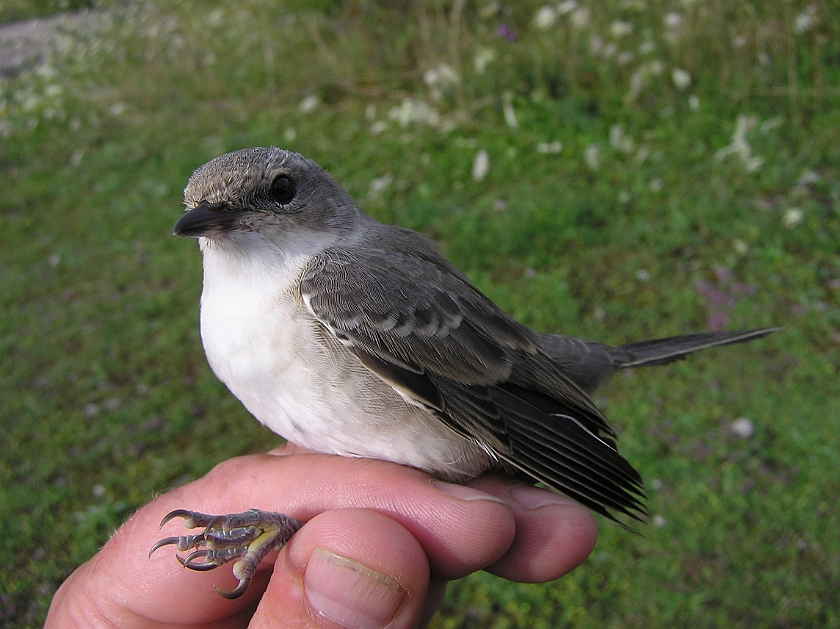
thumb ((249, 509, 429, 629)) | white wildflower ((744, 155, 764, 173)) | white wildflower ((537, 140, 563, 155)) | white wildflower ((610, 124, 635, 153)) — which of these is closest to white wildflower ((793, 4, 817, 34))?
white wildflower ((744, 155, 764, 173))

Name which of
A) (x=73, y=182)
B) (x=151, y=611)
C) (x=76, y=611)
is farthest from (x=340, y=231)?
(x=73, y=182)

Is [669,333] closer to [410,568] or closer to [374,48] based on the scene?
[410,568]

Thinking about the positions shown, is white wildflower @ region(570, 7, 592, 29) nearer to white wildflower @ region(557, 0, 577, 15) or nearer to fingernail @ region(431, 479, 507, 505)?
white wildflower @ region(557, 0, 577, 15)

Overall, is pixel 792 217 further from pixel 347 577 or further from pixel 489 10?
pixel 347 577

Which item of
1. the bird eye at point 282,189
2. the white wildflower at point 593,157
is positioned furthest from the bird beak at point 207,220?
the white wildflower at point 593,157

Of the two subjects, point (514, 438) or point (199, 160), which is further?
point (199, 160)

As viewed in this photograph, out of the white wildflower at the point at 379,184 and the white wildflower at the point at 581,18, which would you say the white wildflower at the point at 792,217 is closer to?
the white wildflower at the point at 581,18

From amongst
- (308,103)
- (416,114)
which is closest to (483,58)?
(416,114)
